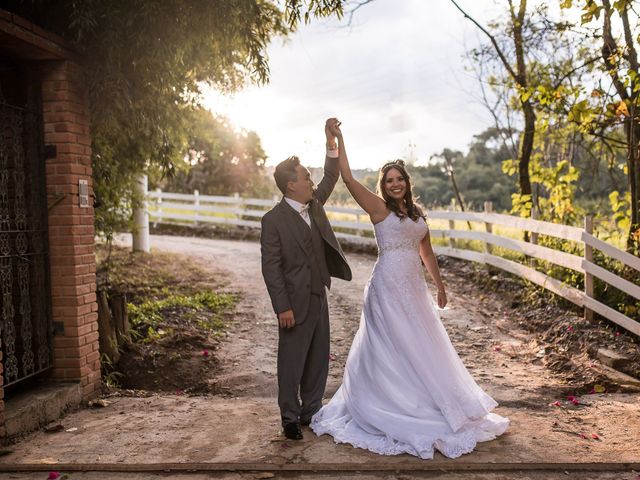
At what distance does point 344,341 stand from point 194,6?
4352mm

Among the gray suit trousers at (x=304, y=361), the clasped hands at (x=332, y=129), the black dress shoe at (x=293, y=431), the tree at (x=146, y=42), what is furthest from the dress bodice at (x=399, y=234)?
the tree at (x=146, y=42)

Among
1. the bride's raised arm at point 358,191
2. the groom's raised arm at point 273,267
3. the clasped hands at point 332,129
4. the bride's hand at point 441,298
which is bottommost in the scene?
the bride's hand at point 441,298

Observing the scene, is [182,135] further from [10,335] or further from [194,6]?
[10,335]

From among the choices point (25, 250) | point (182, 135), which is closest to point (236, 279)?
point (182, 135)

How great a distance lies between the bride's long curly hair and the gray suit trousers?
2.74 feet

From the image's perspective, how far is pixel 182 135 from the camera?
27.8ft

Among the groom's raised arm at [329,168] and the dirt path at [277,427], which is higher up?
the groom's raised arm at [329,168]

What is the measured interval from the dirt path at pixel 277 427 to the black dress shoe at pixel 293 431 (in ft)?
0.23

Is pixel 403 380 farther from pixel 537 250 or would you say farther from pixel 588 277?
pixel 537 250

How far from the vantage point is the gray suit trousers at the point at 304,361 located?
4441 mm

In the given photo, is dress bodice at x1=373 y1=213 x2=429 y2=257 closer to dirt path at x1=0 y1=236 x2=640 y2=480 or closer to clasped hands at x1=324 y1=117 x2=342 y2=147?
clasped hands at x1=324 y1=117 x2=342 y2=147

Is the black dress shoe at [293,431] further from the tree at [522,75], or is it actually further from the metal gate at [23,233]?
the tree at [522,75]

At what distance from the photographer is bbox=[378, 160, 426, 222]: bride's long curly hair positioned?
4641 millimetres

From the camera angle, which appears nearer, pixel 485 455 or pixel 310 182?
pixel 485 455
